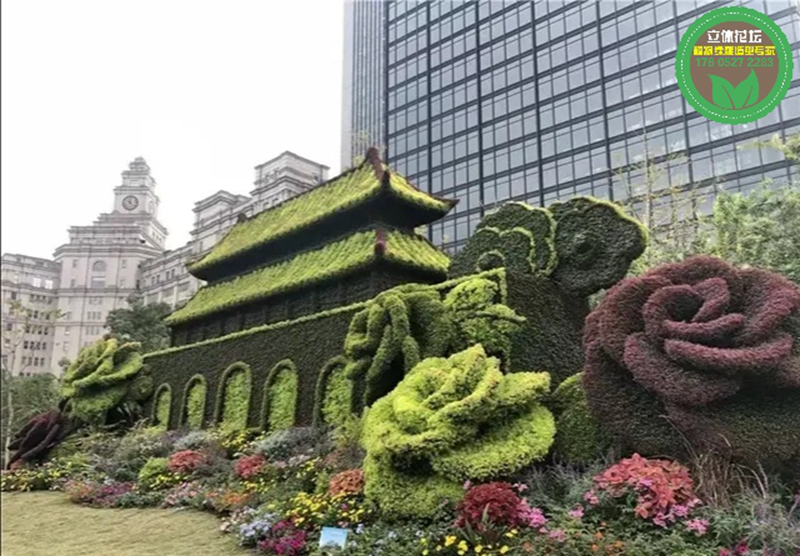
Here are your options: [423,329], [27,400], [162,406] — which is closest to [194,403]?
[162,406]

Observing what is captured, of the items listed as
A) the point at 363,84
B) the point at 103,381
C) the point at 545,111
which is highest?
the point at 363,84

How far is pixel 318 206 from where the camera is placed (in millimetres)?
16859

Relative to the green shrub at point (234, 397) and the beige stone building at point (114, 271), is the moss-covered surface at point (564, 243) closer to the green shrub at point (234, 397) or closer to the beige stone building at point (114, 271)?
the green shrub at point (234, 397)

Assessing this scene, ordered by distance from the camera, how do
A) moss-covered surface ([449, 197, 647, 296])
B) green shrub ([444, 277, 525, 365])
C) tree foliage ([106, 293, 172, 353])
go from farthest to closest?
tree foliage ([106, 293, 172, 353]), moss-covered surface ([449, 197, 647, 296]), green shrub ([444, 277, 525, 365])

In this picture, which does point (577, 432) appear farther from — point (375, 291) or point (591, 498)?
point (375, 291)

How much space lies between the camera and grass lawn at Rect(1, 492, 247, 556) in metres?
7.50

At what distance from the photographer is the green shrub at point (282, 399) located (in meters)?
13.5

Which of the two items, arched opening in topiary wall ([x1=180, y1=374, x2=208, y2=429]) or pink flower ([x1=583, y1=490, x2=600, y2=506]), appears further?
arched opening in topiary wall ([x1=180, y1=374, x2=208, y2=429])

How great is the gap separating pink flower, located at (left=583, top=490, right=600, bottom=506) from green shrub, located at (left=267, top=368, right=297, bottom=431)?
8.06 meters

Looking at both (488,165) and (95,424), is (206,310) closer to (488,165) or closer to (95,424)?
(95,424)

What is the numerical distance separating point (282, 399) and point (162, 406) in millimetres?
5683

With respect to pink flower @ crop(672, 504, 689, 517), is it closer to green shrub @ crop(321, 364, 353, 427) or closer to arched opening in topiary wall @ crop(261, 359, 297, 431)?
green shrub @ crop(321, 364, 353, 427)

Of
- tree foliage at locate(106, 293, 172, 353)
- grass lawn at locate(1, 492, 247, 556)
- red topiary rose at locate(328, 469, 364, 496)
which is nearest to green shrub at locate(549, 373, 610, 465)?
red topiary rose at locate(328, 469, 364, 496)

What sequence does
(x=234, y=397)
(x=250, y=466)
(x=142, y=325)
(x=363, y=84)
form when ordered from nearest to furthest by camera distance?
(x=250, y=466) → (x=234, y=397) → (x=363, y=84) → (x=142, y=325)
